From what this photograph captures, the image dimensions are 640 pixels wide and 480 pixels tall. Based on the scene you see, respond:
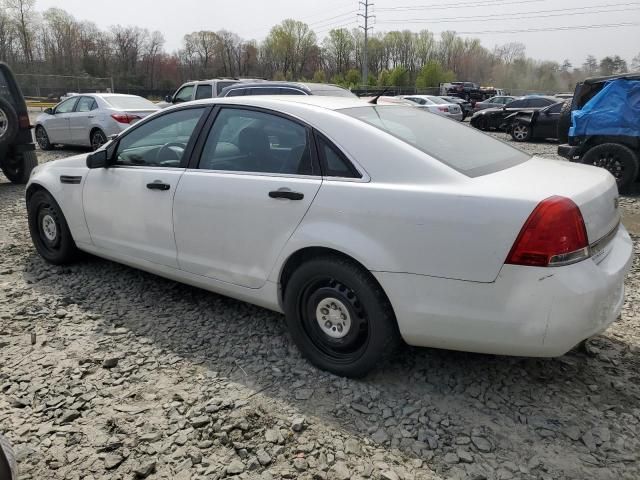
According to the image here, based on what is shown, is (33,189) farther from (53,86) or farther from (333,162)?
(53,86)

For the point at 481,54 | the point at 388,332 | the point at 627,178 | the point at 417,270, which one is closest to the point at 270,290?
the point at 388,332

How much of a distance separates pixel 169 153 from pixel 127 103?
9582 millimetres

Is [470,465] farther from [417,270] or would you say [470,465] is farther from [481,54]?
[481,54]

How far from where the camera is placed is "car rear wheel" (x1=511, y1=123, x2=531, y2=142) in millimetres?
16734

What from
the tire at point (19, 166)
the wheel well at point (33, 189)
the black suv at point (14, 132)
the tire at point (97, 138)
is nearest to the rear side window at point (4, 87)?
the black suv at point (14, 132)

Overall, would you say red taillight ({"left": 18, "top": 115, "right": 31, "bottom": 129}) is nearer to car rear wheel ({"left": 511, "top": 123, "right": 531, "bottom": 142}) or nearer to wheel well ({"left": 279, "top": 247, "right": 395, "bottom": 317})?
wheel well ({"left": 279, "top": 247, "right": 395, "bottom": 317})

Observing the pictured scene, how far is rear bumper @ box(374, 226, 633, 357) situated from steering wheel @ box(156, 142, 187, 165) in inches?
72.6

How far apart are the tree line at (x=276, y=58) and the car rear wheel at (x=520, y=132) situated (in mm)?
44321

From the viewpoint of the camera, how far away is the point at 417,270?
254cm

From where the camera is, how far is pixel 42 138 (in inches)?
542

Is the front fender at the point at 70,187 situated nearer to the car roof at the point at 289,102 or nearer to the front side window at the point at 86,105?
the car roof at the point at 289,102

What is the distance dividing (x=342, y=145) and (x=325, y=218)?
16.5 inches

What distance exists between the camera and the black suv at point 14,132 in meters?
7.62

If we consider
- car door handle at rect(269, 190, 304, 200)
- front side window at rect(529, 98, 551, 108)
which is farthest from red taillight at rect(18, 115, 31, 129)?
front side window at rect(529, 98, 551, 108)
